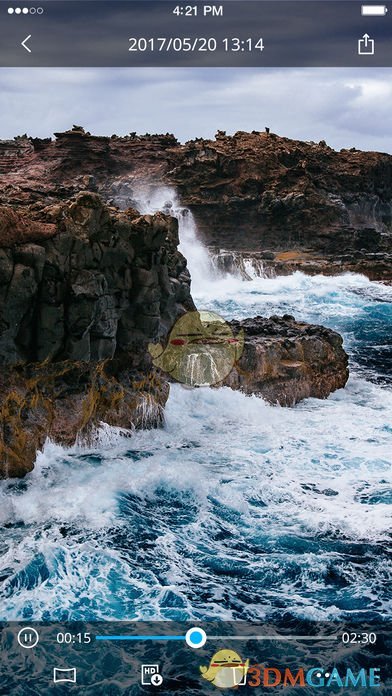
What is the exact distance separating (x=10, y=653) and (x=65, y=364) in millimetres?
7971

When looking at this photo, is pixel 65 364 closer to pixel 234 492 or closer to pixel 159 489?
pixel 159 489

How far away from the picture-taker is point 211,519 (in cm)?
1479

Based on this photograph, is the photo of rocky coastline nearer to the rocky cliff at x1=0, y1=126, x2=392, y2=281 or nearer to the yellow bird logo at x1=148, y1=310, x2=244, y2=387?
the yellow bird logo at x1=148, y1=310, x2=244, y2=387

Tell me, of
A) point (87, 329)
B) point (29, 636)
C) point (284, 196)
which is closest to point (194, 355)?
point (87, 329)

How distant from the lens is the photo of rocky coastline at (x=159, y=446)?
1231 cm

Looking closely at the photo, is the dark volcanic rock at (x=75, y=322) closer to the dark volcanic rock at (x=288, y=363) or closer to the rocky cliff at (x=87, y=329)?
the rocky cliff at (x=87, y=329)

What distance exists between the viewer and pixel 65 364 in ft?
56.0

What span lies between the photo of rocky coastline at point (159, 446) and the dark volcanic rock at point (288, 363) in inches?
2.8

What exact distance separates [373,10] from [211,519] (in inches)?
394

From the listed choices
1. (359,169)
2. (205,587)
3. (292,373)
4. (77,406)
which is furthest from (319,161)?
(205,587)

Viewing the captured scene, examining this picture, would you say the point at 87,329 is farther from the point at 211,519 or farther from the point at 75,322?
the point at 211,519

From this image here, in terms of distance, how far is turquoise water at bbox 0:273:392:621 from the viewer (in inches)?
468

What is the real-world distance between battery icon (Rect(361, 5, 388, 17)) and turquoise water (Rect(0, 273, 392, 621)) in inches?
351

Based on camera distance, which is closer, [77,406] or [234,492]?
[234,492]
